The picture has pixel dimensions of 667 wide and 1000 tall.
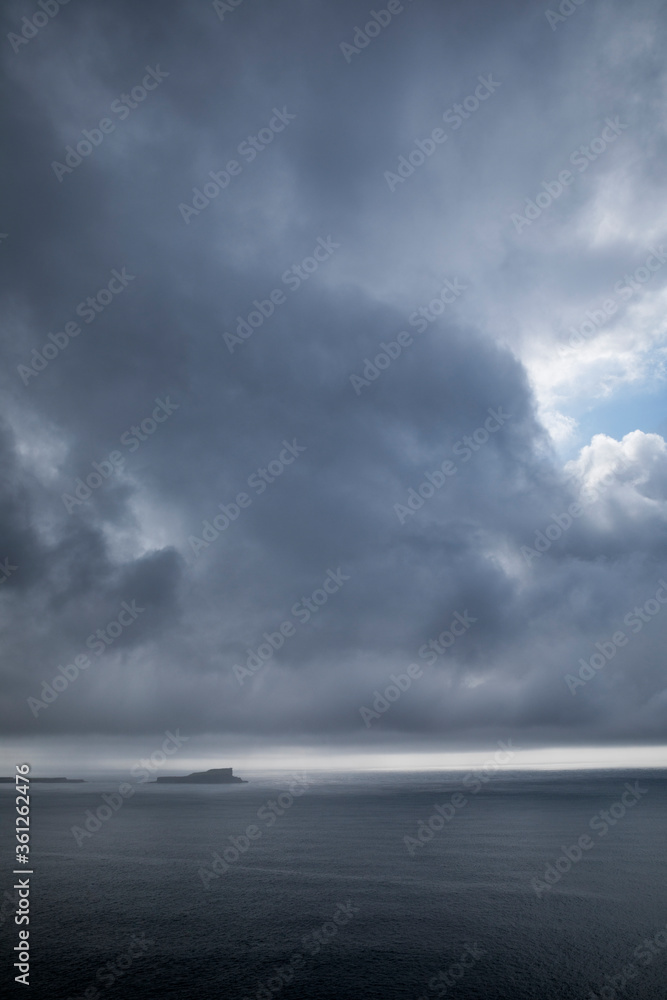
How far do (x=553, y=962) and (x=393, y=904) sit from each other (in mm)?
24629

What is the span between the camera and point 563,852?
4254 inches

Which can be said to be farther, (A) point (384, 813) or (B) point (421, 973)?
(A) point (384, 813)

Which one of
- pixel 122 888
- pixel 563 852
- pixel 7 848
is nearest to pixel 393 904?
pixel 122 888

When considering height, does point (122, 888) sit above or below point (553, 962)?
above

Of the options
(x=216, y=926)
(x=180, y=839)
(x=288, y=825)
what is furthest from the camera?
(x=288, y=825)

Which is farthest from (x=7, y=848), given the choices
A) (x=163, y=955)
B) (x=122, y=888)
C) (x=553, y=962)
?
(x=553, y=962)

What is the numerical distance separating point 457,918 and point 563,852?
5375cm

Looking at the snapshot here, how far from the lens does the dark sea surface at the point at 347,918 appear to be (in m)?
49.8

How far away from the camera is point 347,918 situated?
67250mm

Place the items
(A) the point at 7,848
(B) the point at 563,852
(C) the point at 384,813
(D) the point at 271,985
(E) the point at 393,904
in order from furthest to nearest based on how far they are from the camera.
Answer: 1. (C) the point at 384,813
2. (A) the point at 7,848
3. (B) the point at 563,852
4. (E) the point at 393,904
5. (D) the point at 271,985

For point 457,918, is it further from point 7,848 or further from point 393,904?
point 7,848

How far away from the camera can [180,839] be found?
13162 cm

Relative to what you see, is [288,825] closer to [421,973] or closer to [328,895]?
[328,895]

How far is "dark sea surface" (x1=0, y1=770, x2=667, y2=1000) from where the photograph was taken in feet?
163
